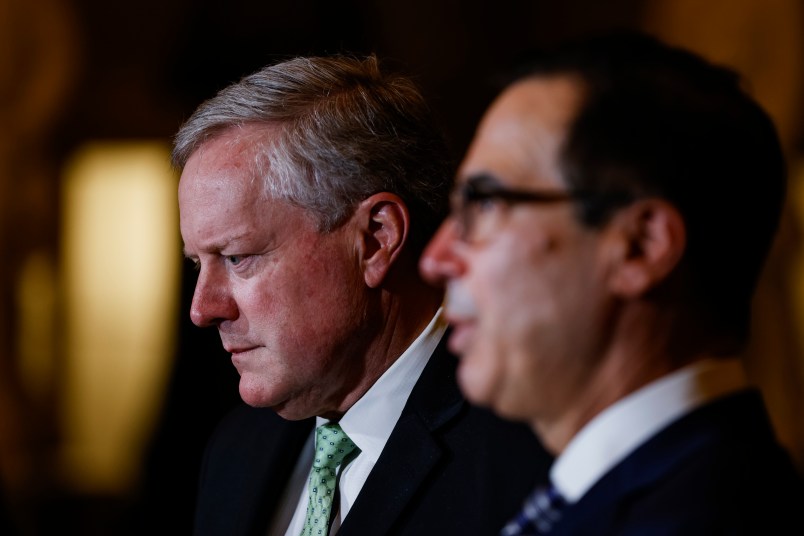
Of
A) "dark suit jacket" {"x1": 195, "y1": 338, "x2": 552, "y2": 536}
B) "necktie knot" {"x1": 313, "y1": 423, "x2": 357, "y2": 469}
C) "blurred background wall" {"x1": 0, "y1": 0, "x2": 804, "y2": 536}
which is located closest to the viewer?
→ "dark suit jacket" {"x1": 195, "y1": 338, "x2": 552, "y2": 536}

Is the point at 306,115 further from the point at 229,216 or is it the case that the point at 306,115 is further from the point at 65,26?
the point at 65,26

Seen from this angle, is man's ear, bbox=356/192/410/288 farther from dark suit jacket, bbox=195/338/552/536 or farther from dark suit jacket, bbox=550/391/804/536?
dark suit jacket, bbox=550/391/804/536

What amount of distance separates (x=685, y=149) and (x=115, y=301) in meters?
7.29

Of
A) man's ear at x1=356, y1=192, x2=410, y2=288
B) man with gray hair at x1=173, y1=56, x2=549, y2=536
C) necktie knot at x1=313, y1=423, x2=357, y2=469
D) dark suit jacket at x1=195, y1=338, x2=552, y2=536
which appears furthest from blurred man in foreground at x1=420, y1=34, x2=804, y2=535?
necktie knot at x1=313, y1=423, x2=357, y2=469

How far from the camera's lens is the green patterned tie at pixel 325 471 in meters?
2.44

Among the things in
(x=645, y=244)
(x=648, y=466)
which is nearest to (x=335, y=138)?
(x=645, y=244)

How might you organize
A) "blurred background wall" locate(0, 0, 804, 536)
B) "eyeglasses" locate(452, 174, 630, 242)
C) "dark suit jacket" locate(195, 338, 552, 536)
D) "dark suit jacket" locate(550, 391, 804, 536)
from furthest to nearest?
"blurred background wall" locate(0, 0, 804, 536)
"dark suit jacket" locate(195, 338, 552, 536)
"eyeglasses" locate(452, 174, 630, 242)
"dark suit jacket" locate(550, 391, 804, 536)

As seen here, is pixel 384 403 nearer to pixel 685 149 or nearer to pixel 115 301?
pixel 685 149

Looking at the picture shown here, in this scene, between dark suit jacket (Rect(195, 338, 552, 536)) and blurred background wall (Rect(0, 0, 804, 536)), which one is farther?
blurred background wall (Rect(0, 0, 804, 536))

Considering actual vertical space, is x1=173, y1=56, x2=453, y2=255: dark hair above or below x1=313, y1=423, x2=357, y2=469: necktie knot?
above

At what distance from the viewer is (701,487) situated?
1383 millimetres

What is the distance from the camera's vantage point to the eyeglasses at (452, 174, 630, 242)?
146 centimetres

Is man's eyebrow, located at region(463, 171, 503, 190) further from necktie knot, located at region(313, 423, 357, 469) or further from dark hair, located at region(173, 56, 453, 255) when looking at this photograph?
necktie knot, located at region(313, 423, 357, 469)

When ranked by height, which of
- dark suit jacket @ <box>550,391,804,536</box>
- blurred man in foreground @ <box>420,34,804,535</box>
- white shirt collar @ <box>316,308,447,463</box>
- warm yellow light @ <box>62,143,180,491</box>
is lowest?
warm yellow light @ <box>62,143,180,491</box>
